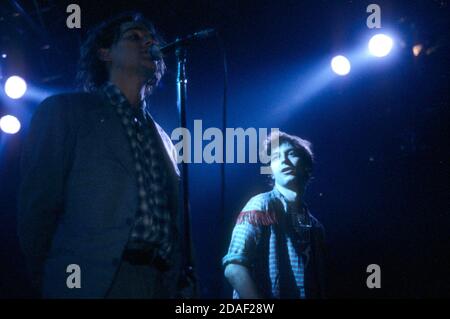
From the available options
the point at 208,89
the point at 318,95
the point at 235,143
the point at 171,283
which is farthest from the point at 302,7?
the point at 171,283

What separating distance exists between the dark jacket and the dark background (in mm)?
1753

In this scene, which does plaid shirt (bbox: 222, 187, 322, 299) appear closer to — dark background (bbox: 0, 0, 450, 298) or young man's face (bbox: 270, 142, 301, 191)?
young man's face (bbox: 270, 142, 301, 191)

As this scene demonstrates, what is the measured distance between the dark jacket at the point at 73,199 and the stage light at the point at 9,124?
1.87 meters

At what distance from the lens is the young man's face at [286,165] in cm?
297

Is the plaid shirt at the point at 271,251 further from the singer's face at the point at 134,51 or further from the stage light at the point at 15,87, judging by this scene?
the stage light at the point at 15,87

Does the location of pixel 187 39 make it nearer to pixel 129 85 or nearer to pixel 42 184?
pixel 129 85

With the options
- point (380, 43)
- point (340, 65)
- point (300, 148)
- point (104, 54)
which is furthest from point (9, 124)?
point (380, 43)

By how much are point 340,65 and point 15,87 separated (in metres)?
2.67

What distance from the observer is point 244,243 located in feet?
8.36

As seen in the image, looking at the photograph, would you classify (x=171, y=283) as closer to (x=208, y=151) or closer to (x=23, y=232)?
(x=23, y=232)

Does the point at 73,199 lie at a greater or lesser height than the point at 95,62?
lesser

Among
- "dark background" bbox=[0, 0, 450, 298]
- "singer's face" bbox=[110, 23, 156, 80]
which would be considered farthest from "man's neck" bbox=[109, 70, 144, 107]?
"dark background" bbox=[0, 0, 450, 298]

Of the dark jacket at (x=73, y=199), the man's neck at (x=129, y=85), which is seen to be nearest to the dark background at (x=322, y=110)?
the man's neck at (x=129, y=85)

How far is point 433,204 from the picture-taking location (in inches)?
142
